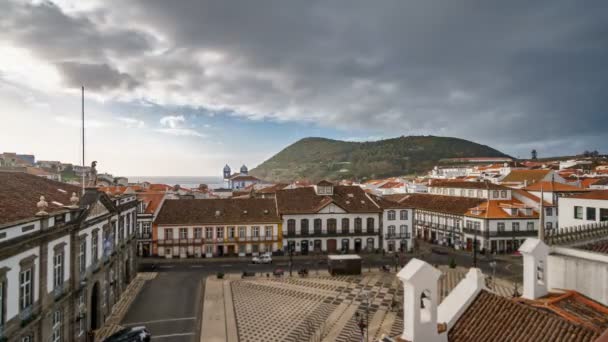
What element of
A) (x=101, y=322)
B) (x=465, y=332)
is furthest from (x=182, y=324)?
(x=465, y=332)

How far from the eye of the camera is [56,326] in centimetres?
1952

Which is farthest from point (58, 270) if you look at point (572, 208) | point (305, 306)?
point (572, 208)

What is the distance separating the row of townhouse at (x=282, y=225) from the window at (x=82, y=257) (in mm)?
24307

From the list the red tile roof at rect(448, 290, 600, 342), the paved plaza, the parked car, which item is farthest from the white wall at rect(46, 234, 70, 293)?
the parked car

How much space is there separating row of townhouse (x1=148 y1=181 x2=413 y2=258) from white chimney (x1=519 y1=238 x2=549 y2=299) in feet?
129

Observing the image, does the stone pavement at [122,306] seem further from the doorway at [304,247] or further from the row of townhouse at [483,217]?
the row of townhouse at [483,217]

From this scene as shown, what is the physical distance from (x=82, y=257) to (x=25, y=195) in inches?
207

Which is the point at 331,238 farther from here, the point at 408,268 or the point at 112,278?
the point at 408,268

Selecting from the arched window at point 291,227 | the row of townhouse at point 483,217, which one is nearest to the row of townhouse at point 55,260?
the arched window at point 291,227

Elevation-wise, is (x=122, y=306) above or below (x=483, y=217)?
below

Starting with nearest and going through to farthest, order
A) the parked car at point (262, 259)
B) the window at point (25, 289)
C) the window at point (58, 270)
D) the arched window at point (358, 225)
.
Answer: the window at point (25, 289) → the window at point (58, 270) → the parked car at point (262, 259) → the arched window at point (358, 225)

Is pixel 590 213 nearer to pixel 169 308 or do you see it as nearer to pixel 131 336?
pixel 169 308

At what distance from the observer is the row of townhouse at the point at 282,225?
157 ft

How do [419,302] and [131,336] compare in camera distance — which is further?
[131,336]
